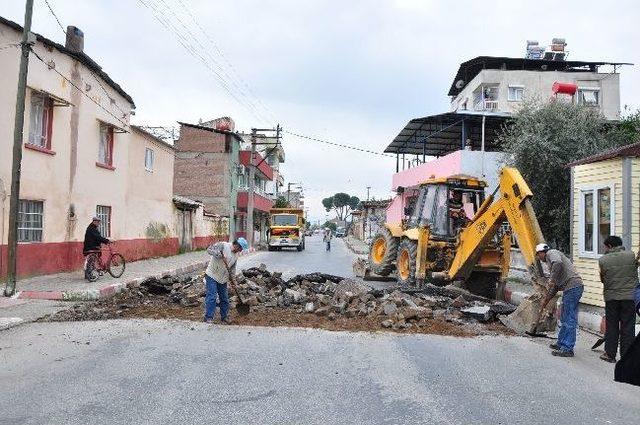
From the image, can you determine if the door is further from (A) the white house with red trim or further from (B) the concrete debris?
(B) the concrete debris

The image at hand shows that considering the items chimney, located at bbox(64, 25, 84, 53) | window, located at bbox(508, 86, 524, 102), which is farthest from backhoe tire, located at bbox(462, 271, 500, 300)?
window, located at bbox(508, 86, 524, 102)

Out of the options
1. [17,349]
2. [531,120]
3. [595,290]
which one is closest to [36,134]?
[17,349]

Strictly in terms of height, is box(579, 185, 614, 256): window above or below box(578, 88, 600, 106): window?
below

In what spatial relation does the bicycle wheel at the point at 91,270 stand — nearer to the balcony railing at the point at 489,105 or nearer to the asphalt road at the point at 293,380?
the asphalt road at the point at 293,380

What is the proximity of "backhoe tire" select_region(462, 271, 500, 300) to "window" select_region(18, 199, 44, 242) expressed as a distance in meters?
11.3

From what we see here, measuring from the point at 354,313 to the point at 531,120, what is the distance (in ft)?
52.8

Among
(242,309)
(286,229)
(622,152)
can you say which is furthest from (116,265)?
(286,229)

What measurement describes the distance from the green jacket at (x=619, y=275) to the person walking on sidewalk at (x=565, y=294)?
0.37 metres

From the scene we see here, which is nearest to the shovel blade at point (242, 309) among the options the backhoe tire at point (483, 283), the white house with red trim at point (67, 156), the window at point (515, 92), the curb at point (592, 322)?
the curb at point (592, 322)

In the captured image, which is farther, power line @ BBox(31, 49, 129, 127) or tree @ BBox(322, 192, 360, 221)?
tree @ BBox(322, 192, 360, 221)

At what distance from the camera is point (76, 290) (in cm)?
1241

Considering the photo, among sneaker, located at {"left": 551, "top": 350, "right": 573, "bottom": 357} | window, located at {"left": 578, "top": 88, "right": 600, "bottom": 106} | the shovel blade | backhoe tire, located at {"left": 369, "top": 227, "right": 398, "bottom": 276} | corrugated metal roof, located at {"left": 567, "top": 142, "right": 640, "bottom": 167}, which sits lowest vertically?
sneaker, located at {"left": 551, "top": 350, "right": 573, "bottom": 357}

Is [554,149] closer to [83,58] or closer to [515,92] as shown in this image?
[83,58]

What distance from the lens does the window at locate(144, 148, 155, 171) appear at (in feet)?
77.3
